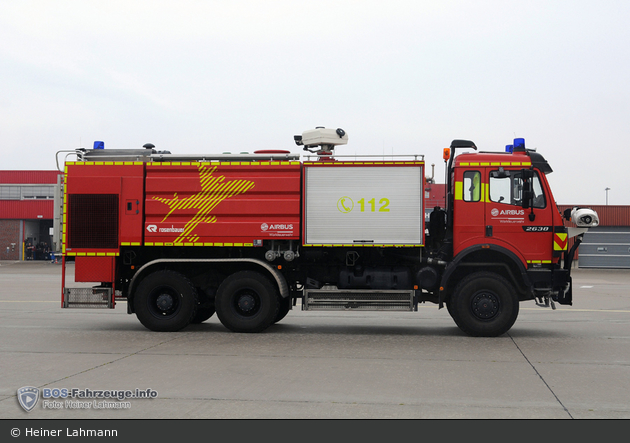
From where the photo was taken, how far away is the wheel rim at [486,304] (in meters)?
10.9

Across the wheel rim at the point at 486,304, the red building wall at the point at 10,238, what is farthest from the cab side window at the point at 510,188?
the red building wall at the point at 10,238

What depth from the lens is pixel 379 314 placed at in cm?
1569

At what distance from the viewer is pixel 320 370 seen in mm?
8078

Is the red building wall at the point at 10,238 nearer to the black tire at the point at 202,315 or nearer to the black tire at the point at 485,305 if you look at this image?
the black tire at the point at 202,315

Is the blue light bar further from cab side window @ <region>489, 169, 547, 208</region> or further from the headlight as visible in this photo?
the headlight

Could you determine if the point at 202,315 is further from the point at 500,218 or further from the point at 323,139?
the point at 500,218

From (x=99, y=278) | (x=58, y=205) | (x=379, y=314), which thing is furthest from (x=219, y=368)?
(x=379, y=314)

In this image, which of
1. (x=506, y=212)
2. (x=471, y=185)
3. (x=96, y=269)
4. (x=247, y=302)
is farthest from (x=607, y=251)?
(x=96, y=269)

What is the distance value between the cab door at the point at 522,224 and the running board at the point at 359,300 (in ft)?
6.11

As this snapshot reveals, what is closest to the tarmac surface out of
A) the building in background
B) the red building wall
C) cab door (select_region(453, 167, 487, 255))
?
cab door (select_region(453, 167, 487, 255))

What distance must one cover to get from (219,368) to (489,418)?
3.72 metres

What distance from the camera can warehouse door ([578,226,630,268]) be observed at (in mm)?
45906
